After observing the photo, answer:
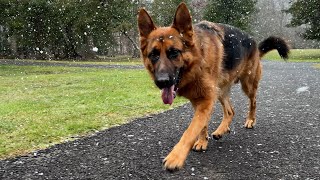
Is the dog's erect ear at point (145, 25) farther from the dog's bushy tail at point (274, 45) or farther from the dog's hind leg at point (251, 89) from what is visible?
the dog's bushy tail at point (274, 45)

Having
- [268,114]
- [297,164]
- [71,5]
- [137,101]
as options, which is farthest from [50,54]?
[297,164]

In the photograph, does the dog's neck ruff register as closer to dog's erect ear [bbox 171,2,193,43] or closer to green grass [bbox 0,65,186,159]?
dog's erect ear [bbox 171,2,193,43]

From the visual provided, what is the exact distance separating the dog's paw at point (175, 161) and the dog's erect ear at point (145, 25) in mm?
1725

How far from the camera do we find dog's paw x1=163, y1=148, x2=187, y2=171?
136 inches

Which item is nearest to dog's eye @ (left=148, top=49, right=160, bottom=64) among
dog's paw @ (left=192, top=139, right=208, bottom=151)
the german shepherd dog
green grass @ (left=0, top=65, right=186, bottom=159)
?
the german shepherd dog

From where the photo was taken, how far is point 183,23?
4449mm

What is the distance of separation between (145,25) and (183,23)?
0.52 m

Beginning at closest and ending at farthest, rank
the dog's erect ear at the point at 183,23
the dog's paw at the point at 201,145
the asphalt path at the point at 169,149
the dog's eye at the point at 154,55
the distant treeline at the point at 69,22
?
1. the asphalt path at the point at 169,149
2. the dog's eye at the point at 154,55
3. the dog's erect ear at the point at 183,23
4. the dog's paw at the point at 201,145
5. the distant treeline at the point at 69,22

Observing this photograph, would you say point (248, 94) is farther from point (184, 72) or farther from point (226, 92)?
point (184, 72)

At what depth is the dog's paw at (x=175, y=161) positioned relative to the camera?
3.45 m

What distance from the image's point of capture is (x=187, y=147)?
3695 millimetres

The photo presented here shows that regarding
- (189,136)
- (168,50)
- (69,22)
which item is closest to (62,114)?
(168,50)

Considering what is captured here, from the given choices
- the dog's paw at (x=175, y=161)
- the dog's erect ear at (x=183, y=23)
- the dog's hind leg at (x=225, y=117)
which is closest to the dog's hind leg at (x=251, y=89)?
the dog's hind leg at (x=225, y=117)

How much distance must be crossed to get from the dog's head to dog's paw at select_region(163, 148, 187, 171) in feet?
2.67
